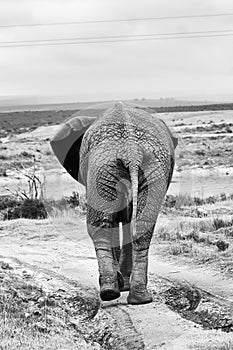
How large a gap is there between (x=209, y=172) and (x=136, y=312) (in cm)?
2031

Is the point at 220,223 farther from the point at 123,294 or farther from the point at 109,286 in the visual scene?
the point at 109,286

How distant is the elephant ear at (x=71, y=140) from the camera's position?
8.93 metres

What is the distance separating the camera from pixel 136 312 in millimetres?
8758

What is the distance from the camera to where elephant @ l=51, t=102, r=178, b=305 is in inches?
305

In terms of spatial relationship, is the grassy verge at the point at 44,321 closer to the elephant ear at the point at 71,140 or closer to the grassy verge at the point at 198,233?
the elephant ear at the point at 71,140

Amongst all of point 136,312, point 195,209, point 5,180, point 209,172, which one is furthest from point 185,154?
point 136,312

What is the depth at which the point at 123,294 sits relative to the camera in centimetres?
939

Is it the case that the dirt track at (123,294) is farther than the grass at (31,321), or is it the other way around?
the dirt track at (123,294)

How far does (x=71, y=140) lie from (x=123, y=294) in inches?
76.3

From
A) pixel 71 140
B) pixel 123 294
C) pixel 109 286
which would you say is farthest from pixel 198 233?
pixel 109 286

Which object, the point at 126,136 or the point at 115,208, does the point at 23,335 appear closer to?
the point at 115,208

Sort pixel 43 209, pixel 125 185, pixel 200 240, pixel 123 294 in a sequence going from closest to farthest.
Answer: pixel 125 185, pixel 123 294, pixel 200 240, pixel 43 209

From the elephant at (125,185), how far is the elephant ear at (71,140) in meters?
0.68

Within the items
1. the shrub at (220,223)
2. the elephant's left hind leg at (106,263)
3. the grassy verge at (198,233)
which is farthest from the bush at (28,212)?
the elephant's left hind leg at (106,263)
